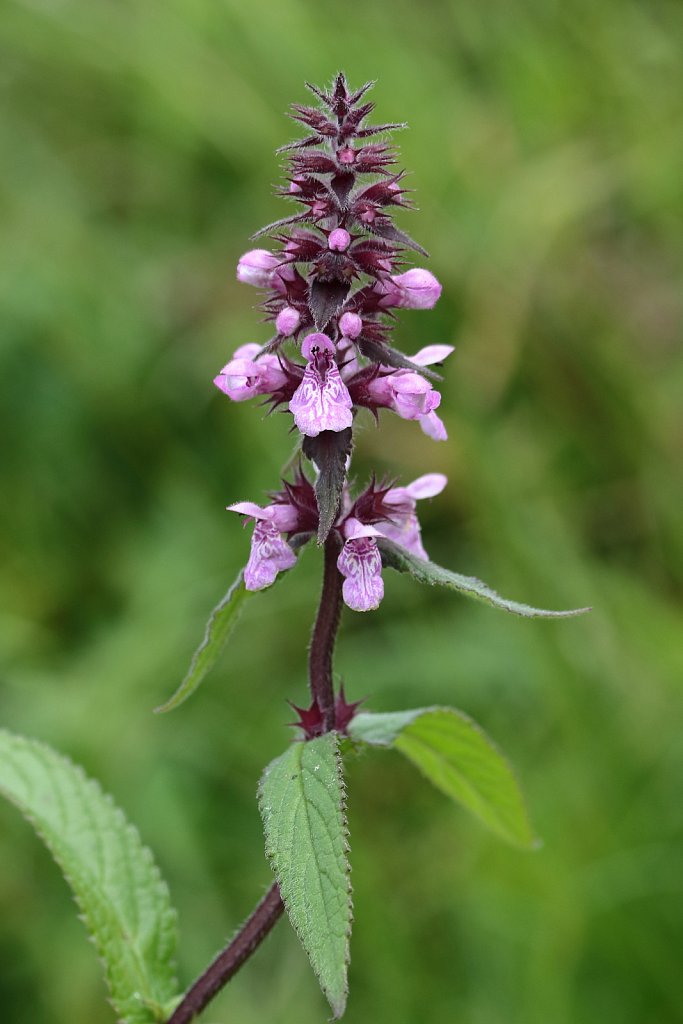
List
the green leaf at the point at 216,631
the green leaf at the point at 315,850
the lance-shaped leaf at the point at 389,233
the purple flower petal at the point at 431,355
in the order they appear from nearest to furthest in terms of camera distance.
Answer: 1. the green leaf at the point at 315,850
2. the lance-shaped leaf at the point at 389,233
3. the green leaf at the point at 216,631
4. the purple flower petal at the point at 431,355

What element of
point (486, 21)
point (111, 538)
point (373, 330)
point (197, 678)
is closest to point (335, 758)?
point (197, 678)

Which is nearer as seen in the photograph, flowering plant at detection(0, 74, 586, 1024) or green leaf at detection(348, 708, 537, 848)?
flowering plant at detection(0, 74, 586, 1024)

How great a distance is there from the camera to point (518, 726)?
12.9ft

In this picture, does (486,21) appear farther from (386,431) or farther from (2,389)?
(2,389)

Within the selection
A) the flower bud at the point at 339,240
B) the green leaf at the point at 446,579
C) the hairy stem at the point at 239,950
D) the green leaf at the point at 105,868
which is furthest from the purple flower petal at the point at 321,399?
the green leaf at the point at 105,868

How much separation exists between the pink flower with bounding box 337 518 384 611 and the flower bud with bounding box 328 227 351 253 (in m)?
0.43

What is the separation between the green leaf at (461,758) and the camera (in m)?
1.92

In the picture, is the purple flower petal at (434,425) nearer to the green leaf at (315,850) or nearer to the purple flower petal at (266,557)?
the purple flower petal at (266,557)

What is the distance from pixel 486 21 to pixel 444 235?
1.82 meters

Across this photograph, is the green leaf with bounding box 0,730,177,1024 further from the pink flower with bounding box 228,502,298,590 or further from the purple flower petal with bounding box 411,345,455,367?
the purple flower petal with bounding box 411,345,455,367

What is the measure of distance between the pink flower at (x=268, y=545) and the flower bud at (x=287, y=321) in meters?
0.28

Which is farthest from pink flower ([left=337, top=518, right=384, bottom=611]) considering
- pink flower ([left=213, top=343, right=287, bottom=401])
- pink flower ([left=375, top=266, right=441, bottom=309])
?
pink flower ([left=375, top=266, right=441, bottom=309])

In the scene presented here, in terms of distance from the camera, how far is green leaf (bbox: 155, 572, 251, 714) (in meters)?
1.75

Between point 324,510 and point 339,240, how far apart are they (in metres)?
0.41
